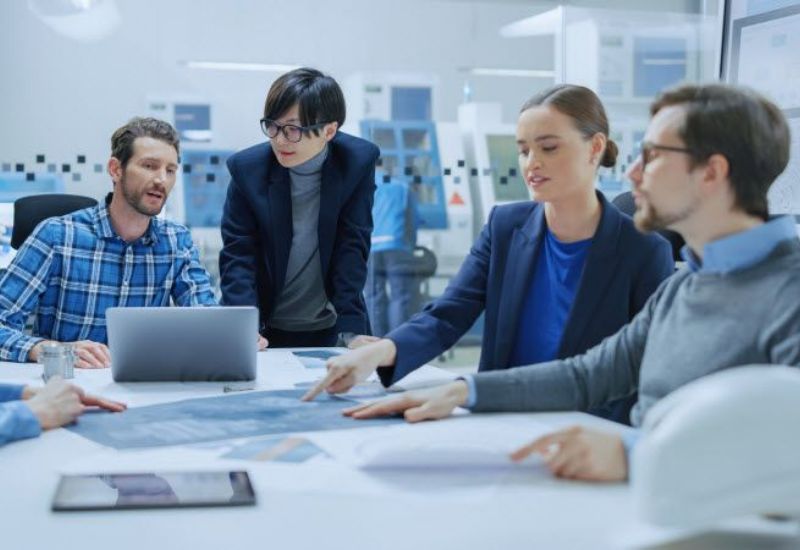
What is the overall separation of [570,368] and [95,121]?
3.97m

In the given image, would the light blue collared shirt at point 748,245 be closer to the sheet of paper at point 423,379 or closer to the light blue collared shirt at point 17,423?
the sheet of paper at point 423,379

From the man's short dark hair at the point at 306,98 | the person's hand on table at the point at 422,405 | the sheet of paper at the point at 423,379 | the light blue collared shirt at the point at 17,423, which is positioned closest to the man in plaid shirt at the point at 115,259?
the man's short dark hair at the point at 306,98

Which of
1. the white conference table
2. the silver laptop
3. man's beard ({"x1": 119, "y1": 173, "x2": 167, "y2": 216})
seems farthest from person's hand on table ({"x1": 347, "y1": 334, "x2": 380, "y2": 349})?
the white conference table

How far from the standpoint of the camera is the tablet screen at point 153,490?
1.16 meters

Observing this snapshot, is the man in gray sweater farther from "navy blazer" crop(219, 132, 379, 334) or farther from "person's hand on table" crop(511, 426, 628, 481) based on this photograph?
"navy blazer" crop(219, 132, 379, 334)

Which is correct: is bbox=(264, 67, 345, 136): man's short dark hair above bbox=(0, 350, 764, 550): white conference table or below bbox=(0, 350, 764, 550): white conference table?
above

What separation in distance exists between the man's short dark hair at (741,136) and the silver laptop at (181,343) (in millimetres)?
1021

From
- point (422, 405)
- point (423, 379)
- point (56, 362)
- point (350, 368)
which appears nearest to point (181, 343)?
point (56, 362)

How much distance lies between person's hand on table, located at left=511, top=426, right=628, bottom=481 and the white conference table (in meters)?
0.02

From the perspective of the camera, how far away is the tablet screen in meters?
1.16

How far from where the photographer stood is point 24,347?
239 cm

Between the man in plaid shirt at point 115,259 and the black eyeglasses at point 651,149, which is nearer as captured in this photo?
the black eyeglasses at point 651,149

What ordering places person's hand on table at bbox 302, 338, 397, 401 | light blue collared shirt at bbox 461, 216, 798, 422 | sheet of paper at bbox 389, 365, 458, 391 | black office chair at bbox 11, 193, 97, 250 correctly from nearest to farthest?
light blue collared shirt at bbox 461, 216, 798, 422
person's hand on table at bbox 302, 338, 397, 401
sheet of paper at bbox 389, 365, 458, 391
black office chair at bbox 11, 193, 97, 250

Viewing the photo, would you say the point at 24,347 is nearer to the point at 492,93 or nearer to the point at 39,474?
the point at 39,474
